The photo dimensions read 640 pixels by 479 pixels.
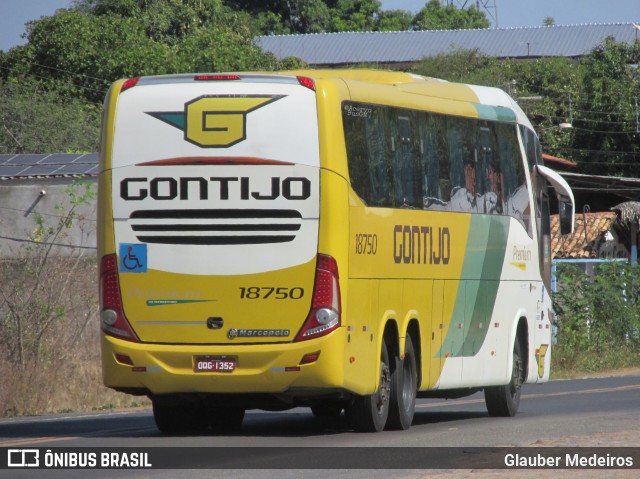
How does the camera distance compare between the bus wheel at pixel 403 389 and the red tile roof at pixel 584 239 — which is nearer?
the bus wheel at pixel 403 389

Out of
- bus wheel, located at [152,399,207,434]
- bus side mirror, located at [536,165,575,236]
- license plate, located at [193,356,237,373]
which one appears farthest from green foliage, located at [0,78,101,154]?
license plate, located at [193,356,237,373]

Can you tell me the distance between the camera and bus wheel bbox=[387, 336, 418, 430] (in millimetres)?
14977

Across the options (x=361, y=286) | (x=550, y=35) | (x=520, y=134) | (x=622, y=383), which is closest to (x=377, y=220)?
(x=361, y=286)

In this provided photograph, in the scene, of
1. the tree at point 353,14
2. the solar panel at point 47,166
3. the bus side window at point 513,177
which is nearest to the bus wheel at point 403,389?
the bus side window at point 513,177

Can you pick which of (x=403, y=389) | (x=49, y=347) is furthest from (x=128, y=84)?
(x=49, y=347)

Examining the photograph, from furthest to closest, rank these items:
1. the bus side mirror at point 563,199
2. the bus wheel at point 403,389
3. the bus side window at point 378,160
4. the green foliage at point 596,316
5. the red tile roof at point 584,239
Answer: the red tile roof at point 584,239, the green foliage at point 596,316, the bus side mirror at point 563,199, the bus wheel at point 403,389, the bus side window at point 378,160

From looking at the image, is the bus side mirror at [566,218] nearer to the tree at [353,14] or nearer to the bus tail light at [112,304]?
the bus tail light at [112,304]

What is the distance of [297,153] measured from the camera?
44.6ft

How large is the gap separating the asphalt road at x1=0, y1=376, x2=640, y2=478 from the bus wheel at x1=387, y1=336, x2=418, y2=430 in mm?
189

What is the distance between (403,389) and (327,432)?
98 cm

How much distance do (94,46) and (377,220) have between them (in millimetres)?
44370

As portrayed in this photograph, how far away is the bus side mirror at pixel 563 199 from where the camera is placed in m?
19.8

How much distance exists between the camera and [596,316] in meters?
32.1

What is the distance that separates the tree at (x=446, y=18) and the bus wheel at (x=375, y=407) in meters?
94.3
